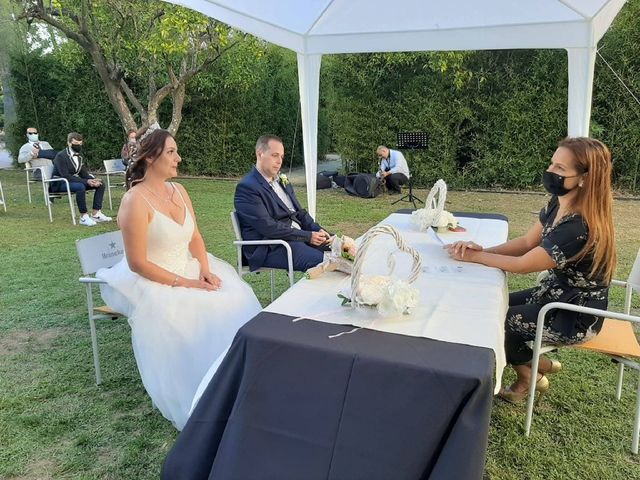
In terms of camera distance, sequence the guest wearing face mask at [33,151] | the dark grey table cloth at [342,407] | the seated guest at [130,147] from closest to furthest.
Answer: the dark grey table cloth at [342,407], the seated guest at [130,147], the guest wearing face mask at [33,151]

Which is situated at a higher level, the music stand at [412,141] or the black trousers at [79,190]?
the music stand at [412,141]

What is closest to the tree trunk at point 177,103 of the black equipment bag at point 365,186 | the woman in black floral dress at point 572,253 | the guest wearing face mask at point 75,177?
the guest wearing face mask at point 75,177

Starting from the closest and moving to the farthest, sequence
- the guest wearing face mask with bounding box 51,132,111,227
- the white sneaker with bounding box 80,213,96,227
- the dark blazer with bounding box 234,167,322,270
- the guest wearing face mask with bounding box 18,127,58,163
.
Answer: the dark blazer with bounding box 234,167,322,270
the white sneaker with bounding box 80,213,96,227
the guest wearing face mask with bounding box 51,132,111,227
the guest wearing face mask with bounding box 18,127,58,163

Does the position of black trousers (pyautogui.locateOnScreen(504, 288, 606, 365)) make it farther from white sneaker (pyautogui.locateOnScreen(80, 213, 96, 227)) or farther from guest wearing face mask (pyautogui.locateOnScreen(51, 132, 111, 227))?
guest wearing face mask (pyautogui.locateOnScreen(51, 132, 111, 227))

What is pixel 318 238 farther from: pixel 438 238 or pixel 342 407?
pixel 342 407

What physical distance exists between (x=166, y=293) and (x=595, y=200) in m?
1.93

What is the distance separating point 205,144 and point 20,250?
6748 millimetres

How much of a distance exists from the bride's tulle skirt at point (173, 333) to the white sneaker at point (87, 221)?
462 centimetres

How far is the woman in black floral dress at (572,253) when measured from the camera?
2072 mm

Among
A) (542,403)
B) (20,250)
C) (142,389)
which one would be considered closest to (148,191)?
(142,389)

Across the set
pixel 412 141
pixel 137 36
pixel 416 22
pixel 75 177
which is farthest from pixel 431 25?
pixel 137 36

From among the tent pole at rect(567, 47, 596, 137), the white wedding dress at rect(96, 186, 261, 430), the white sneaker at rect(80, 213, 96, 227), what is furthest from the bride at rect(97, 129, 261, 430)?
the white sneaker at rect(80, 213, 96, 227)

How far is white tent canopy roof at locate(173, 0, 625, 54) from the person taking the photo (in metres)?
4.58

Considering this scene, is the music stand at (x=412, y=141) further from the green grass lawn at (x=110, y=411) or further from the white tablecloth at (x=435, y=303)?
the white tablecloth at (x=435, y=303)
